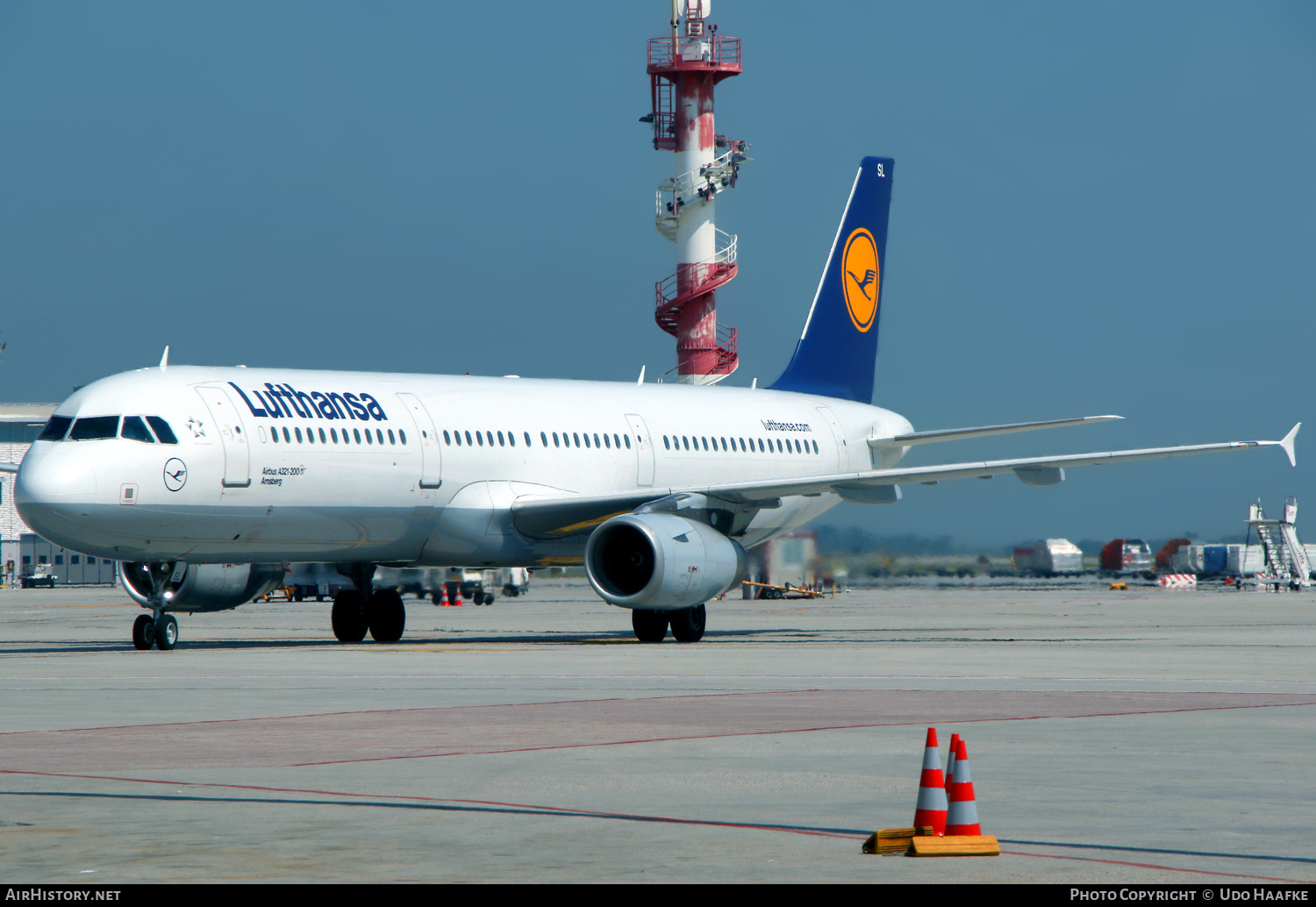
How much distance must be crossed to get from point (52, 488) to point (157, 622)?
3031mm

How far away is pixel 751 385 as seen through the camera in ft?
114

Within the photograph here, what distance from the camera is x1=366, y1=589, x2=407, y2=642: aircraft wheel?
27.5 m

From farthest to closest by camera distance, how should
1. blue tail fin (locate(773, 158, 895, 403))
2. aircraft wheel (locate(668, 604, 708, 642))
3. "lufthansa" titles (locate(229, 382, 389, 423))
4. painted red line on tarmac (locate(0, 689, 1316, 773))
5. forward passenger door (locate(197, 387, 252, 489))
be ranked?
1. blue tail fin (locate(773, 158, 895, 403))
2. aircraft wheel (locate(668, 604, 708, 642))
3. "lufthansa" titles (locate(229, 382, 389, 423))
4. forward passenger door (locate(197, 387, 252, 489))
5. painted red line on tarmac (locate(0, 689, 1316, 773))

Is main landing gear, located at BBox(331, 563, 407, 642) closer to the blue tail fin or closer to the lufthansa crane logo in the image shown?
the blue tail fin

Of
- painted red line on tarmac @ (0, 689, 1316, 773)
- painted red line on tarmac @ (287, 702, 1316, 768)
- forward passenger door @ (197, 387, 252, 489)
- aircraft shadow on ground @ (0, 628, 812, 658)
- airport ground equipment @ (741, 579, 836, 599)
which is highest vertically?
forward passenger door @ (197, 387, 252, 489)

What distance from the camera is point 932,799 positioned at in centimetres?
771

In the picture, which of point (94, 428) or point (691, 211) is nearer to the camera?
point (94, 428)

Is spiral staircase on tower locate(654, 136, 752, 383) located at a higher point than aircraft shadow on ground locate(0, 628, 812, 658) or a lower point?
higher

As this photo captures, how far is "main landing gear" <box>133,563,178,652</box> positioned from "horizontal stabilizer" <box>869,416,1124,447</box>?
14246 mm

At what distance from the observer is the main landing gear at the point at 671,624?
2661cm

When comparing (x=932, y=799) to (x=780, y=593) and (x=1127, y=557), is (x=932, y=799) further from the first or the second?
Result: (x=1127, y=557)

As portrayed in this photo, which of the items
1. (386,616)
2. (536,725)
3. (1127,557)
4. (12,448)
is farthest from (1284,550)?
(12,448)

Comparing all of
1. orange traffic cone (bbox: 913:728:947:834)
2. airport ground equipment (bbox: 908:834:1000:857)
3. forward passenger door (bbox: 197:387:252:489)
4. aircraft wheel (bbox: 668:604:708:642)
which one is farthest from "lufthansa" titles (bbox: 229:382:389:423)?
airport ground equipment (bbox: 908:834:1000:857)
